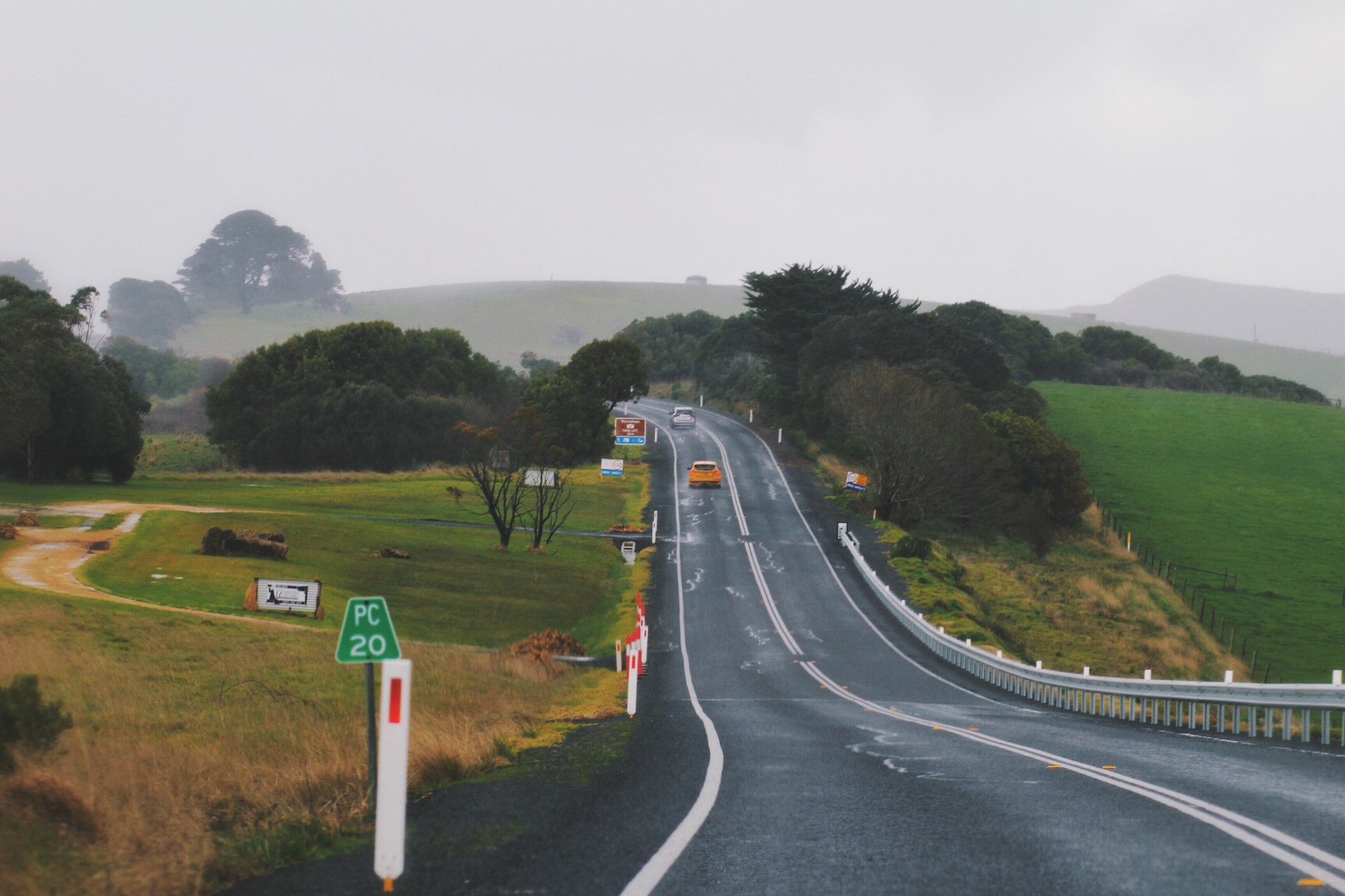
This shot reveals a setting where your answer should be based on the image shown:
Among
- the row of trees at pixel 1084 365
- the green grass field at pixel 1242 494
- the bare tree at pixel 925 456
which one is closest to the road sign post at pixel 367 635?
the green grass field at pixel 1242 494

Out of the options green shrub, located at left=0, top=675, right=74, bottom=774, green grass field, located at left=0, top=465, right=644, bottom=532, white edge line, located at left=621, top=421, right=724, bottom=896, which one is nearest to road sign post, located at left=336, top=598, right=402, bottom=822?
white edge line, located at left=621, top=421, right=724, bottom=896

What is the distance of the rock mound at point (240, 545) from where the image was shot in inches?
1403

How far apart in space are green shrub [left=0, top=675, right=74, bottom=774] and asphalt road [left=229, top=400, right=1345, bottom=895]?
2857 millimetres

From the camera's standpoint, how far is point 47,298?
2589 inches

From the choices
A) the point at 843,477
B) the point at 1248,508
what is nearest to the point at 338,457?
the point at 843,477

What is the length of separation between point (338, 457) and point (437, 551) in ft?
124

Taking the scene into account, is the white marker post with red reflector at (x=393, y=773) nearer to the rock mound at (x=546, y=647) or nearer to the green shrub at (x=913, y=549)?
the rock mound at (x=546, y=647)

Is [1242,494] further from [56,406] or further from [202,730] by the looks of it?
[202,730]

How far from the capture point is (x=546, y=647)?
26906 millimetres

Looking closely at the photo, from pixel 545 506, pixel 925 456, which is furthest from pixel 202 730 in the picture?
pixel 925 456

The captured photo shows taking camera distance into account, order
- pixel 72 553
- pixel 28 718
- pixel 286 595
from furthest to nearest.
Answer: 1. pixel 72 553
2. pixel 286 595
3. pixel 28 718

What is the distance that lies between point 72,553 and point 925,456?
132 ft

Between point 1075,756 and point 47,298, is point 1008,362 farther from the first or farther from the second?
point 1075,756

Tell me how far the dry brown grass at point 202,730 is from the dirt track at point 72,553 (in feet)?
8.26
